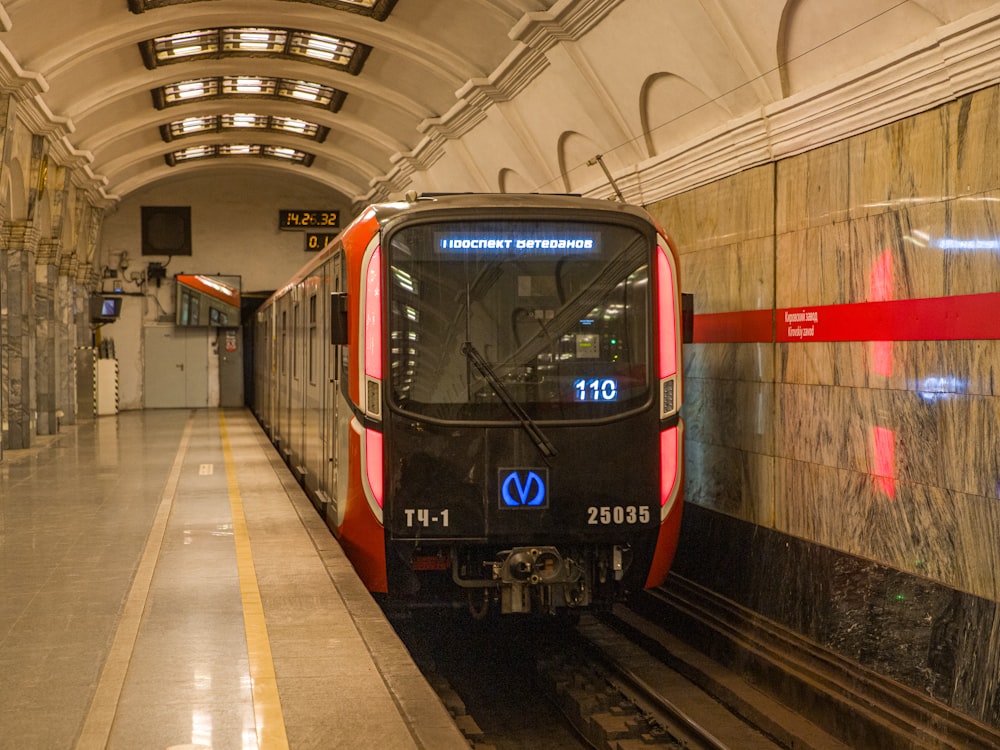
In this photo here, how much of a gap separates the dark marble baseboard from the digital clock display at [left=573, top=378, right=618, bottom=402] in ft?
6.44

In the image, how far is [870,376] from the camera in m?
7.50

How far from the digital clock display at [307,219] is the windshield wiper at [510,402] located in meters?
24.5

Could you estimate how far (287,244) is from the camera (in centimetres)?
3184

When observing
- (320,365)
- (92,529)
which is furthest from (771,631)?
(92,529)

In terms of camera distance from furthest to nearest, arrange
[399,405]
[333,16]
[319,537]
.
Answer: [333,16] < [319,537] < [399,405]

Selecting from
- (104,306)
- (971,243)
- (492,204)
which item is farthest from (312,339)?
(104,306)

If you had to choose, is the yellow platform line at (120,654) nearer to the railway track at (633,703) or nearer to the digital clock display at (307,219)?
the railway track at (633,703)

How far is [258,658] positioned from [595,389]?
2.70m

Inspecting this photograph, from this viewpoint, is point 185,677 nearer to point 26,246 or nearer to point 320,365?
point 320,365

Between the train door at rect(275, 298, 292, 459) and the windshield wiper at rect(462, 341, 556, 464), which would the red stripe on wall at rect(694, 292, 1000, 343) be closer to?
the windshield wiper at rect(462, 341, 556, 464)

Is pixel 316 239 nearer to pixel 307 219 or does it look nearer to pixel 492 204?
pixel 307 219

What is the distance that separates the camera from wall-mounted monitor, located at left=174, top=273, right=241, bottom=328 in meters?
30.7

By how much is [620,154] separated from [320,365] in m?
4.86

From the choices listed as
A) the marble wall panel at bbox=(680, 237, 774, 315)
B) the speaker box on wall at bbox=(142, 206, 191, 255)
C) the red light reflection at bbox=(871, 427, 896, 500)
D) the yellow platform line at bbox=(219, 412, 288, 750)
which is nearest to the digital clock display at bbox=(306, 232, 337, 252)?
the speaker box on wall at bbox=(142, 206, 191, 255)
